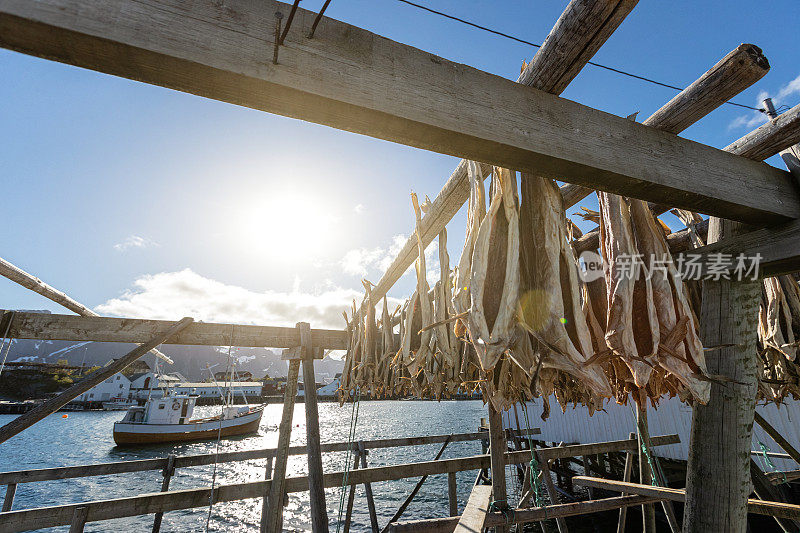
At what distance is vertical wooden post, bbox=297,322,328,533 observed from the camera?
3959 millimetres

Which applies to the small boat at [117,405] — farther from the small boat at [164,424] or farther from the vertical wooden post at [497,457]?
the vertical wooden post at [497,457]

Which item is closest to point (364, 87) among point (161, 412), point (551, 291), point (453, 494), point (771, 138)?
point (551, 291)

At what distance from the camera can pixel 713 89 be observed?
1788mm

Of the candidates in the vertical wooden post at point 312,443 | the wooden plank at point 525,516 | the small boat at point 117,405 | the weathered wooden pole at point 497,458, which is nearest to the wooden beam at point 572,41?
the wooden plank at point 525,516

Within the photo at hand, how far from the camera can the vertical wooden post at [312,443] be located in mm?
3959

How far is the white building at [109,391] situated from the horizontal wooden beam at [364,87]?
103 m

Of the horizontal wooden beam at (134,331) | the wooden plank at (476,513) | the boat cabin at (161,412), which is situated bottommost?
the boat cabin at (161,412)

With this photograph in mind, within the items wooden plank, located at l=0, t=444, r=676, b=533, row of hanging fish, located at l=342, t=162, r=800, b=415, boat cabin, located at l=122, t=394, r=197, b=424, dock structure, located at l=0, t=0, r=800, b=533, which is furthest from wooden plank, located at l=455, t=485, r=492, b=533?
boat cabin, located at l=122, t=394, r=197, b=424

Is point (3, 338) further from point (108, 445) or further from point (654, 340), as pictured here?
point (108, 445)

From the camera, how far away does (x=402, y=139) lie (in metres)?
1.57

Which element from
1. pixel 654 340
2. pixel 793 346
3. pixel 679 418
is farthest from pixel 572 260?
pixel 679 418

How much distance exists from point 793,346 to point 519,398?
365 cm

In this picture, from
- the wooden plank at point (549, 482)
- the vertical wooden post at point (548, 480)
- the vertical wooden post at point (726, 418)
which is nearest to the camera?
the vertical wooden post at point (726, 418)

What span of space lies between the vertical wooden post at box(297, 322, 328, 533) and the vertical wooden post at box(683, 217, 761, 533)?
10.9ft
